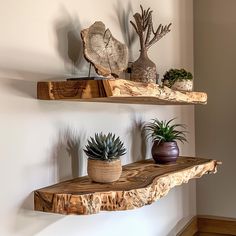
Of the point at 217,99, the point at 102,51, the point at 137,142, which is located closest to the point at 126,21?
the point at 102,51

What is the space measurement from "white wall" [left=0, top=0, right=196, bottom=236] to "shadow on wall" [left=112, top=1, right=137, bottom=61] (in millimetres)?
10

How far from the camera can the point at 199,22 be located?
9.34 ft

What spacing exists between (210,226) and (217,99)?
35.7 inches

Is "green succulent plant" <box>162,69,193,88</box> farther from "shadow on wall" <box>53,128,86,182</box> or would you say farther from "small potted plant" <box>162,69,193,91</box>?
"shadow on wall" <box>53,128,86,182</box>

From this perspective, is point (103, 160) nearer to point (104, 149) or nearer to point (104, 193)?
point (104, 149)

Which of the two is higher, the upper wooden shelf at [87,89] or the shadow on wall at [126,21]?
the shadow on wall at [126,21]

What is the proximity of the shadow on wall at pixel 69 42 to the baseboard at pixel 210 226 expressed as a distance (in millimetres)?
1589

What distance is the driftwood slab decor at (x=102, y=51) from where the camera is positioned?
1.43 meters

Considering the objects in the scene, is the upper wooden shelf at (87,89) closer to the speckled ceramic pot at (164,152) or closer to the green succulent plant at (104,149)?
the green succulent plant at (104,149)

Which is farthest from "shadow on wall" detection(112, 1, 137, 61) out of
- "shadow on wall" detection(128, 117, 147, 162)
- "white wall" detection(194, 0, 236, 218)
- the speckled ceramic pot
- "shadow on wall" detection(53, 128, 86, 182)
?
"white wall" detection(194, 0, 236, 218)

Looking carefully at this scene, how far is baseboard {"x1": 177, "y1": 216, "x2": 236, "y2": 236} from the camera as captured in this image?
2.72 metres

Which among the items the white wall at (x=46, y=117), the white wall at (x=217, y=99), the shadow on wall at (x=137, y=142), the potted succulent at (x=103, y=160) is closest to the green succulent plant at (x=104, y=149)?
the potted succulent at (x=103, y=160)

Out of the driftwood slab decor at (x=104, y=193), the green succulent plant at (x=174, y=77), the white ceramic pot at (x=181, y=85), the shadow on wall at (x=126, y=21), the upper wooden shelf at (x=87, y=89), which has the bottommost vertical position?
the driftwood slab decor at (x=104, y=193)

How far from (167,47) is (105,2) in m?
0.76
